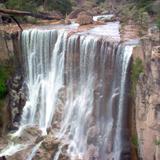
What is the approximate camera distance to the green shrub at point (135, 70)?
12734mm

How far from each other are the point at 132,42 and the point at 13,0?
1105 cm

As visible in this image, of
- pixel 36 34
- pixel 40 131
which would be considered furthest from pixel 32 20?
pixel 40 131

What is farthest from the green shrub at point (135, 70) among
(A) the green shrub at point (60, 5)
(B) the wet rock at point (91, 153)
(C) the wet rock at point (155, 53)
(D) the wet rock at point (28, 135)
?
(A) the green shrub at point (60, 5)

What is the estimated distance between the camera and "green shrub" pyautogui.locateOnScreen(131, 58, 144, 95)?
501 inches

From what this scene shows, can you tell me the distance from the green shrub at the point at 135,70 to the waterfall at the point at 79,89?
432 millimetres

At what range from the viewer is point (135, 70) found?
1296 cm

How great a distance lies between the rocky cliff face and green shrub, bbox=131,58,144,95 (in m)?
0.17

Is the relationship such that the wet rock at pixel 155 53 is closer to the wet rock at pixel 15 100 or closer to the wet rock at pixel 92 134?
the wet rock at pixel 92 134

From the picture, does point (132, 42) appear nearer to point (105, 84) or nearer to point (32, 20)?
point (105, 84)

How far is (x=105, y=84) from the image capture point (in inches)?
586

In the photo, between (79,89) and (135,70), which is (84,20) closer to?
(79,89)

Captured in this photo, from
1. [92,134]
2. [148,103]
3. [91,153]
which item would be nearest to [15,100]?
[92,134]

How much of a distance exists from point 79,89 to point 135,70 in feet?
13.7

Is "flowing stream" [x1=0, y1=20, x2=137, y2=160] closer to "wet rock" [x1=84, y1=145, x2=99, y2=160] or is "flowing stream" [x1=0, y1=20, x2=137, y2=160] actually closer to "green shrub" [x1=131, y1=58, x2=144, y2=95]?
"wet rock" [x1=84, y1=145, x2=99, y2=160]
